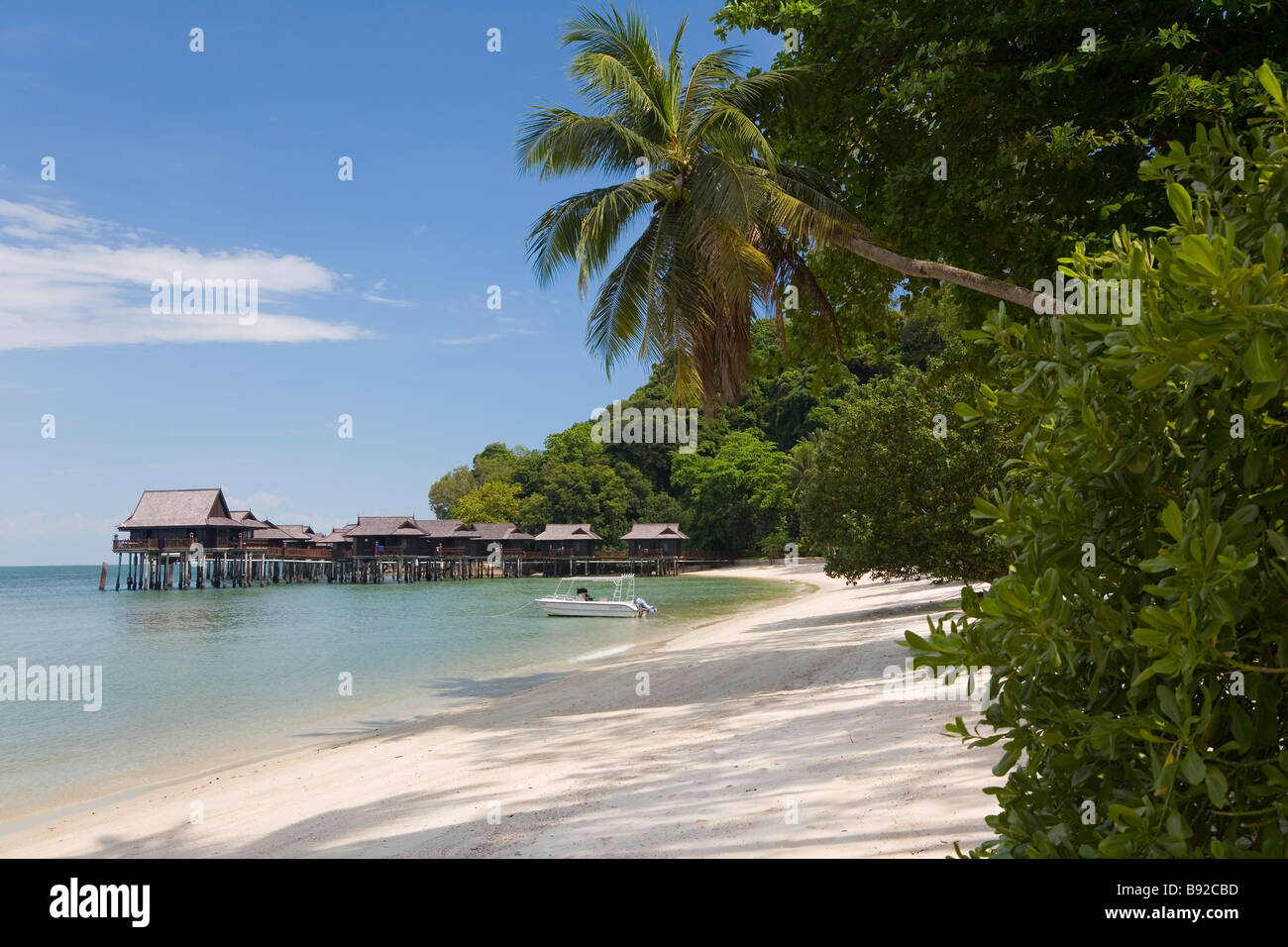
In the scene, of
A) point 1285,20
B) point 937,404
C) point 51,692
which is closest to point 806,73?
point 1285,20

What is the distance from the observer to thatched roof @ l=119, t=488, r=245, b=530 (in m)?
67.8

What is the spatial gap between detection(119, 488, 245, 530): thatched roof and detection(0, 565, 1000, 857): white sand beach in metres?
63.0

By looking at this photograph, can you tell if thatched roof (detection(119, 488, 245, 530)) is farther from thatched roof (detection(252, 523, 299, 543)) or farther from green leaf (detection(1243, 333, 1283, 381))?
green leaf (detection(1243, 333, 1283, 381))

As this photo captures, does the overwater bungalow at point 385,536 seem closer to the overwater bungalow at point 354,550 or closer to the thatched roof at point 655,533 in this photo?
the overwater bungalow at point 354,550

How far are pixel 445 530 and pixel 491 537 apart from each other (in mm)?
4457

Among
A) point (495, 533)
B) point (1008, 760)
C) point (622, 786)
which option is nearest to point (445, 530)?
point (495, 533)

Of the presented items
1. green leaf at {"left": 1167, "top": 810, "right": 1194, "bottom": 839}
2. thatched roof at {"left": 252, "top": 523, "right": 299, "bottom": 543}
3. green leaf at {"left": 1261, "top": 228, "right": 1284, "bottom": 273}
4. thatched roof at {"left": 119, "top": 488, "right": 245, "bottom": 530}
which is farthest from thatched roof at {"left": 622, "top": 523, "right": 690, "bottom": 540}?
green leaf at {"left": 1261, "top": 228, "right": 1284, "bottom": 273}

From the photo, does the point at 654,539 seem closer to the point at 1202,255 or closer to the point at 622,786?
the point at 622,786

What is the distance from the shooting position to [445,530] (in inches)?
3201

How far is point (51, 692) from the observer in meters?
20.6

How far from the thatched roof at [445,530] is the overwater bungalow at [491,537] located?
81 centimetres

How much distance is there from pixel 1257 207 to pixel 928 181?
26.1 feet

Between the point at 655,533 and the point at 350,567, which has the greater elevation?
the point at 655,533
